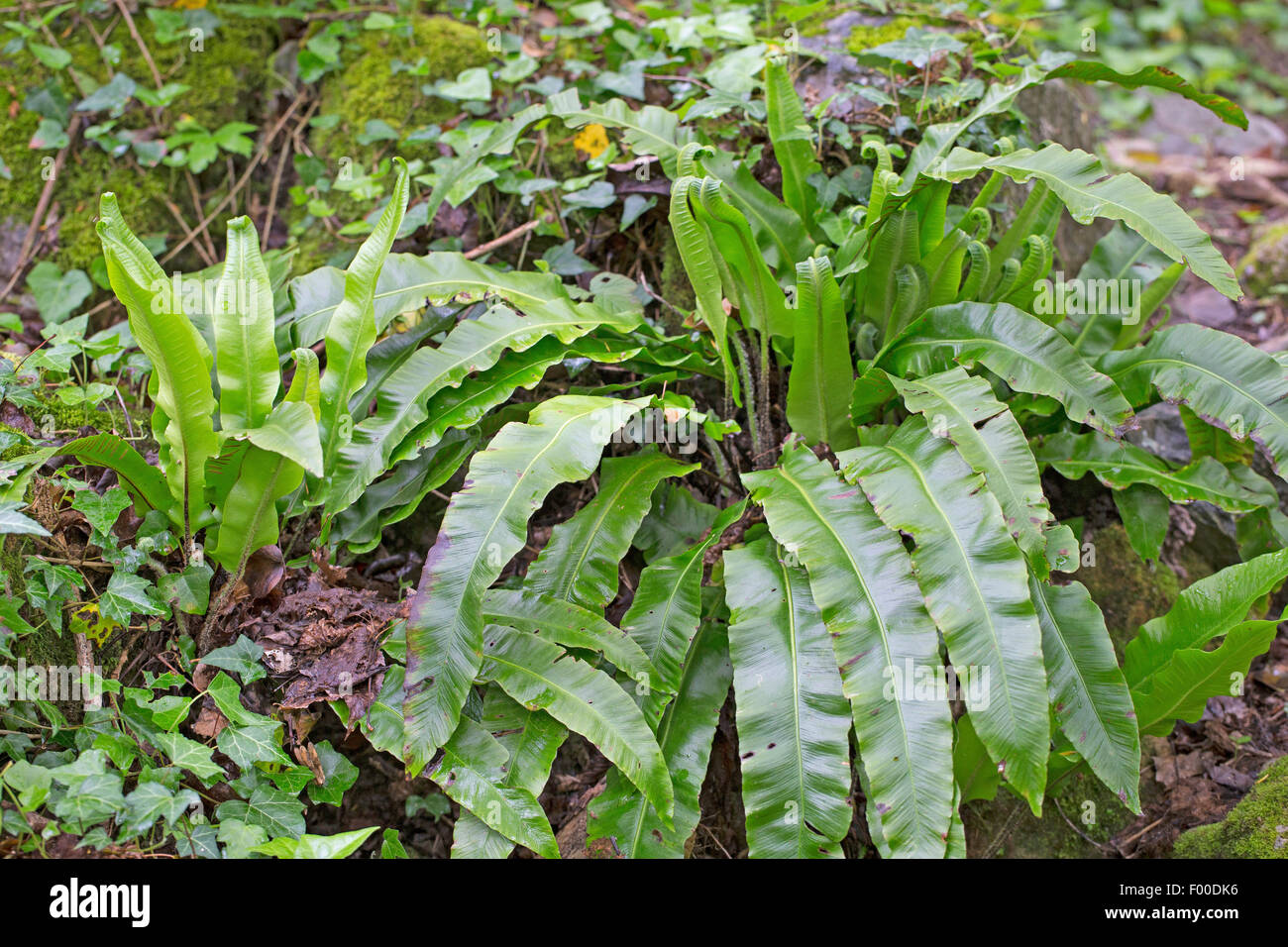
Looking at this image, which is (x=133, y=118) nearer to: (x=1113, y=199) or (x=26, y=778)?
(x=26, y=778)

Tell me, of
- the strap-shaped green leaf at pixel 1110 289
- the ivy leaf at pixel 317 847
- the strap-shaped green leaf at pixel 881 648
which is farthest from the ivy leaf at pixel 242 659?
the strap-shaped green leaf at pixel 1110 289

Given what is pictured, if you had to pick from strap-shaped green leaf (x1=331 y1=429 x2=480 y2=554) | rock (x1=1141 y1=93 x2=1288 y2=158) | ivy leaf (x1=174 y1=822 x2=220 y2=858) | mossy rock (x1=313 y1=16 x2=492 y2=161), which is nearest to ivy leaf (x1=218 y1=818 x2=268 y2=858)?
ivy leaf (x1=174 y1=822 x2=220 y2=858)

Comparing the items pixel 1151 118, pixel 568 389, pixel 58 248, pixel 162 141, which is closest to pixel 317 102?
pixel 162 141

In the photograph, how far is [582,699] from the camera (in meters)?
2.10

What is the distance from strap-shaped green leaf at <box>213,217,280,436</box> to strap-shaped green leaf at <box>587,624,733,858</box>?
1255 millimetres

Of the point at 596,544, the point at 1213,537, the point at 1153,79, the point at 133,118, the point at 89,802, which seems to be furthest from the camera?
the point at 133,118

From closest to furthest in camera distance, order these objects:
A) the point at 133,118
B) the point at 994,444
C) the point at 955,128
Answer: the point at 994,444 < the point at 955,128 < the point at 133,118

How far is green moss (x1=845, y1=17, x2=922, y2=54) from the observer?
12.3ft

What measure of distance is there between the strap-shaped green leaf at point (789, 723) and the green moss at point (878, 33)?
2.57m

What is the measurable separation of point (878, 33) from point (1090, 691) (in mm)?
2874

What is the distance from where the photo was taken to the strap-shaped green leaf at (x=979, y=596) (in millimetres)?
1876

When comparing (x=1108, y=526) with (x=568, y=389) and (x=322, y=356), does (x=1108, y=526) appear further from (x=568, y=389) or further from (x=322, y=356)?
(x=322, y=356)

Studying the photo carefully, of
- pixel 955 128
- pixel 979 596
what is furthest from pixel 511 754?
pixel 955 128

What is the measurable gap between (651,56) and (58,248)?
242 cm
